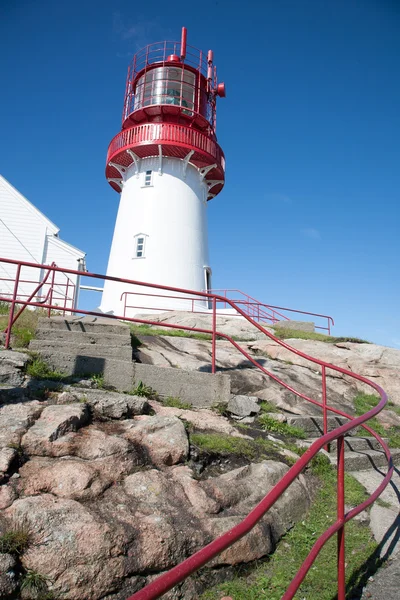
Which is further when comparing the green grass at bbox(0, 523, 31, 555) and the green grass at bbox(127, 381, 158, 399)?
the green grass at bbox(127, 381, 158, 399)

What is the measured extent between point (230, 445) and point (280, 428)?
1.35m

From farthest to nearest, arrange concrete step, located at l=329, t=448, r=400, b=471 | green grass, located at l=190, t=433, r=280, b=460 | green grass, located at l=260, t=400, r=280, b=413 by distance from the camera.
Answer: green grass, located at l=260, t=400, r=280, b=413
concrete step, located at l=329, t=448, r=400, b=471
green grass, located at l=190, t=433, r=280, b=460

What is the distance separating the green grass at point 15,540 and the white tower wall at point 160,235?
1563 centimetres

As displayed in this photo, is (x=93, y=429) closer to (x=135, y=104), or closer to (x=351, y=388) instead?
(x=351, y=388)

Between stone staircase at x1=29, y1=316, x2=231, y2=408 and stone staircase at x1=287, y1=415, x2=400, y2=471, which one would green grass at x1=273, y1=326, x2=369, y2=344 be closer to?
stone staircase at x1=287, y1=415, x2=400, y2=471

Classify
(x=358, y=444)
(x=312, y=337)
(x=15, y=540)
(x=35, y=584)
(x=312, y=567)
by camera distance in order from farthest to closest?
(x=312, y=337)
(x=358, y=444)
(x=312, y=567)
(x=15, y=540)
(x=35, y=584)

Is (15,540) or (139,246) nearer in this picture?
(15,540)

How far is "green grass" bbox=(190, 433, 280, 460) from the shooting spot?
4527mm

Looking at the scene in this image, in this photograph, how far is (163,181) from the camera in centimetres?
2011

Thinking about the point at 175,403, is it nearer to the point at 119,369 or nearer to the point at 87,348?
the point at 119,369

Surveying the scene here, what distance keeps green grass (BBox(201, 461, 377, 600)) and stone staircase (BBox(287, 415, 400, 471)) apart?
3.57ft

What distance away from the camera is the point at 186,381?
19.9 feet


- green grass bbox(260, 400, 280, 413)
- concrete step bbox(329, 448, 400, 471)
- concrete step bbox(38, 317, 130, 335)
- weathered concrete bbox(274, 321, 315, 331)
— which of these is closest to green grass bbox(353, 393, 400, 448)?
concrete step bbox(329, 448, 400, 471)

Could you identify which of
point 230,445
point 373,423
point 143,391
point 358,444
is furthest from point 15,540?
point 373,423
